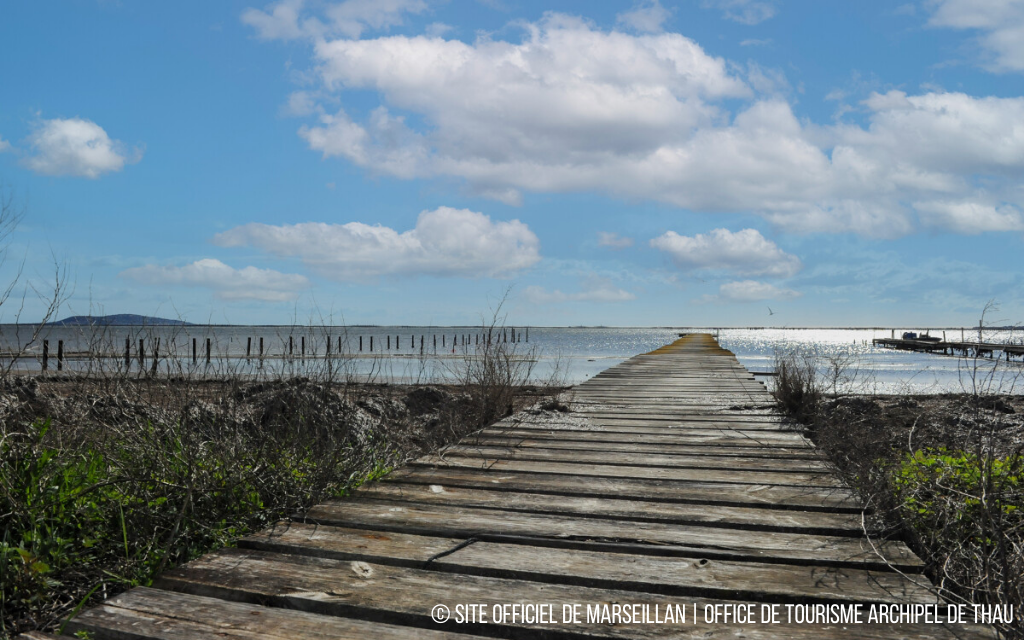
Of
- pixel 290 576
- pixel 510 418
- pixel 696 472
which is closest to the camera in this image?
pixel 290 576

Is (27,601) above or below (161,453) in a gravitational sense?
below

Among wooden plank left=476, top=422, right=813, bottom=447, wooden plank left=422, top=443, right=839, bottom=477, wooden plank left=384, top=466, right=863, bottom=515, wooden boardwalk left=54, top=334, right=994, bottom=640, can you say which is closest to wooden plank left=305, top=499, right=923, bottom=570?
wooden boardwalk left=54, top=334, right=994, bottom=640

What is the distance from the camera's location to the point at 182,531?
2.29 meters

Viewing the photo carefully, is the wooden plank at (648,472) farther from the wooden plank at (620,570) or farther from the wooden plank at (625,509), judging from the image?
the wooden plank at (620,570)

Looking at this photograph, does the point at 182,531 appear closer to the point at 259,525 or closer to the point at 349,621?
the point at 259,525

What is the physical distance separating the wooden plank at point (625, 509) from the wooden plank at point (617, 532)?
68 millimetres

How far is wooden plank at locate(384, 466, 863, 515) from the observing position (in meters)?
2.72

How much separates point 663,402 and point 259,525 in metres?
4.70

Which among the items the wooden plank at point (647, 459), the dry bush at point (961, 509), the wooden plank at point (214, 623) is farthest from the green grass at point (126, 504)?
the dry bush at point (961, 509)

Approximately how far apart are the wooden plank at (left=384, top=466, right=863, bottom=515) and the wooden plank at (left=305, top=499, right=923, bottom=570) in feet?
1.25

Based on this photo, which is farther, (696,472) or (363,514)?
(696,472)

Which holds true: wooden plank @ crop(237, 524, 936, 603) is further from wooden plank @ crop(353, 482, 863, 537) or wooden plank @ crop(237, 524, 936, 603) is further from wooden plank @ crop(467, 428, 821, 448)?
wooden plank @ crop(467, 428, 821, 448)

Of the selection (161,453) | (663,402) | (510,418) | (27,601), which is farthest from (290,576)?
(663,402)

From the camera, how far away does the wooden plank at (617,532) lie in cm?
209
